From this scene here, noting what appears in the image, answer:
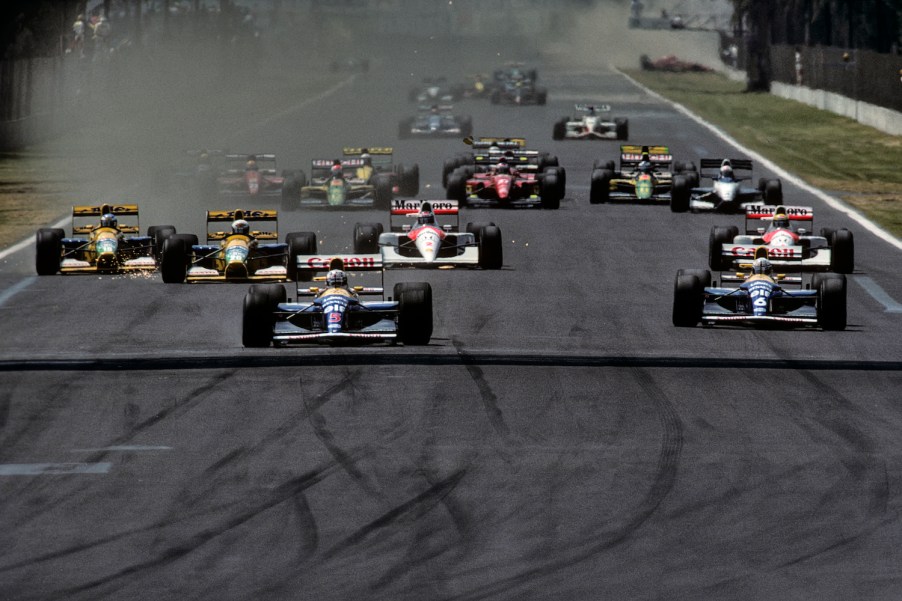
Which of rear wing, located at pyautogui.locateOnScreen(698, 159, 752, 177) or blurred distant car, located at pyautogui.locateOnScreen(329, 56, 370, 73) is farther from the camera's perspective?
blurred distant car, located at pyautogui.locateOnScreen(329, 56, 370, 73)

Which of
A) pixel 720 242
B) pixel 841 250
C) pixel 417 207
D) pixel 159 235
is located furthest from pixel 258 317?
pixel 841 250

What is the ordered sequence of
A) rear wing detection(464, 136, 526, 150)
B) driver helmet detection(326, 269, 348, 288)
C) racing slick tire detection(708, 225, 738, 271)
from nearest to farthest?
1. driver helmet detection(326, 269, 348, 288)
2. racing slick tire detection(708, 225, 738, 271)
3. rear wing detection(464, 136, 526, 150)

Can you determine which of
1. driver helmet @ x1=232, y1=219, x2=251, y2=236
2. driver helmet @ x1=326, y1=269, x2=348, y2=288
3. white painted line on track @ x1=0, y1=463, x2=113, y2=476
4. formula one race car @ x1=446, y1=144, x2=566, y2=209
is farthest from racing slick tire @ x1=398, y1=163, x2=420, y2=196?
white painted line on track @ x1=0, y1=463, x2=113, y2=476

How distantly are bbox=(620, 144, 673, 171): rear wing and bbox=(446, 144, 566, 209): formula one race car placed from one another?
220 cm

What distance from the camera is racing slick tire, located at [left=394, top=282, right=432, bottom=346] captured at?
19.6 m

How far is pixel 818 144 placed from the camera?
60.3m

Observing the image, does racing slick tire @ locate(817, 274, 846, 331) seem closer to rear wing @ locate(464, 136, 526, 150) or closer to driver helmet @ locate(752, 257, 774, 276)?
driver helmet @ locate(752, 257, 774, 276)

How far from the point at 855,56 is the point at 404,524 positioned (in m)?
63.5

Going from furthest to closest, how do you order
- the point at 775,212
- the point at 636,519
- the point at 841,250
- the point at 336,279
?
the point at 775,212 → the point at 841,250 → the point at 336,279 → the point at 636,519

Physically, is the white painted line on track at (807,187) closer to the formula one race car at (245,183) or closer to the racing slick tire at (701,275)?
the racing slick tire at (701,275)

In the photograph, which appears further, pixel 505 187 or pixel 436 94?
pixel 436 94

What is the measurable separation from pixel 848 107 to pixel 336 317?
56.2m

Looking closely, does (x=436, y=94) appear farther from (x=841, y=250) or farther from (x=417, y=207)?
(x=841, y=250)

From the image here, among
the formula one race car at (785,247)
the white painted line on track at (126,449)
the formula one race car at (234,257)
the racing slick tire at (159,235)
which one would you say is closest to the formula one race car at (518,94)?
the formula one race car at (785,247)
